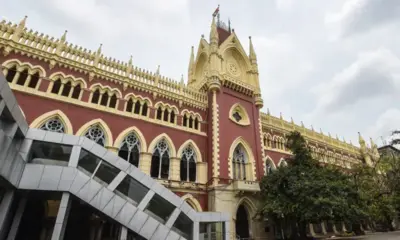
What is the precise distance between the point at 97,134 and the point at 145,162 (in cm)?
401

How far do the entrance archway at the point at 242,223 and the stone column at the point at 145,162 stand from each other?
909 centimetres

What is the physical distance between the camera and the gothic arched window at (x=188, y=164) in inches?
701

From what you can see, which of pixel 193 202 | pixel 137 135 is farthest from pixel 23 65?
pixel 193 202

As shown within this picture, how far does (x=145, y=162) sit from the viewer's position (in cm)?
1596

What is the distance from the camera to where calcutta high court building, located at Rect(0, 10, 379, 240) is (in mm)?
14211

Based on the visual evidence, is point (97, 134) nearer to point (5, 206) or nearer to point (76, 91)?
point (76, 91)

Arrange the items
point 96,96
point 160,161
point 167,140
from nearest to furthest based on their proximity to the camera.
→ 1. point 96,96
2. point 160,161
3. point 167,140

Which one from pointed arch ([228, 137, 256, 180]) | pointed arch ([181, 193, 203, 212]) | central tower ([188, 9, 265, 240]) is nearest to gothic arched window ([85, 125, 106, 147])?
pointed arch ([181, 193, 203, 212])

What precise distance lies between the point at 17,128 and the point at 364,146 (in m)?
49.1

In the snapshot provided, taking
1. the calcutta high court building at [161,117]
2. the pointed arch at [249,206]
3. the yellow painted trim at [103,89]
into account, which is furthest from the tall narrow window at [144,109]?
the pointed arch at [249,206]

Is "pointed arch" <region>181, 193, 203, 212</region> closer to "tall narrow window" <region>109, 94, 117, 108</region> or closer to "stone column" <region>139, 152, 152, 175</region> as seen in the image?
"stone column" <region>139, 152, 152, 175</region>

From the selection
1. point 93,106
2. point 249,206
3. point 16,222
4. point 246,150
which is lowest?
point 16,222

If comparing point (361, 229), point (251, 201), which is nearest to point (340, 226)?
point (361, 229)

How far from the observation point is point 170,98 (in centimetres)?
1952
